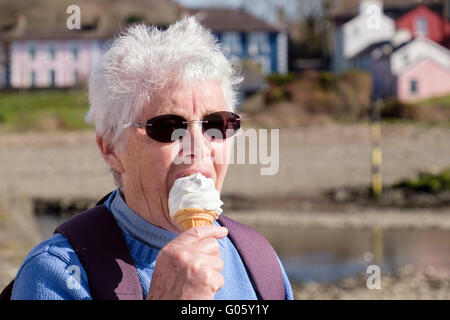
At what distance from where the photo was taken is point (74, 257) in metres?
2.07

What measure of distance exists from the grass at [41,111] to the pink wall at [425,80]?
14.7 m

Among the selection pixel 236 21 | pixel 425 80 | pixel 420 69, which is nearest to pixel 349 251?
pixel 425 80

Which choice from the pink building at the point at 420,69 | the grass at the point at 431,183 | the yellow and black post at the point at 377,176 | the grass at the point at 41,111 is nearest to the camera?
the yellow and black post at the point at 377,176

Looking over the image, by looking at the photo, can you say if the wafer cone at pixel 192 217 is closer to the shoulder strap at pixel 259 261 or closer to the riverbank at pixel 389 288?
the shoulder strap at pixel 259 261

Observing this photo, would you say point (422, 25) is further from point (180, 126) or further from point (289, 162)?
point (180, 126)

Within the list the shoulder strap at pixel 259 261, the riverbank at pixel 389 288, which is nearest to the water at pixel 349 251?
the riverbank at pixel 389 288

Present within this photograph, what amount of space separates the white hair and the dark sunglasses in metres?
0.06

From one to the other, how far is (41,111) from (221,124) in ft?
130

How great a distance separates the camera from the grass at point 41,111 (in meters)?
36.8

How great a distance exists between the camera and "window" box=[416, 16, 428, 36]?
5053cm

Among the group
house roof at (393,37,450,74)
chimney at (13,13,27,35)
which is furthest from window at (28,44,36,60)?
house roof at (393,37,450,74)
